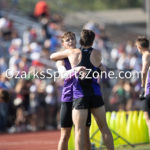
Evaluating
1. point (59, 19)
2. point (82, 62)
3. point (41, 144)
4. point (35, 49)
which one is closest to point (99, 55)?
point (82, 62)

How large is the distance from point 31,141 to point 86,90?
22.8 feet

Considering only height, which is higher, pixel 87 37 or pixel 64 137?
pixel 87 37

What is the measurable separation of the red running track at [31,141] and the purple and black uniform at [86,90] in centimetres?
438

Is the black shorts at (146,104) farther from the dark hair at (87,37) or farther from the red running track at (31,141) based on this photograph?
the red running track at (31,141)

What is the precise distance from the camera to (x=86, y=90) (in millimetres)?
8086

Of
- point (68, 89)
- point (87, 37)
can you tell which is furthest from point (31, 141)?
point (87, 37)

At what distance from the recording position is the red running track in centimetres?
1321

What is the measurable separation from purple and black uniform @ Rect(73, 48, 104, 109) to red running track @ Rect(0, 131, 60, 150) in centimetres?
438

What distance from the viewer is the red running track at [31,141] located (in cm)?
1321

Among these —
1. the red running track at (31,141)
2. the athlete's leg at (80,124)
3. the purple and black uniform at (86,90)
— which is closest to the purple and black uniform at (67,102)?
the purple and black uniform at (86,90)

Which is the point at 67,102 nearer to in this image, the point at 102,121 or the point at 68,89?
the point at 68,89

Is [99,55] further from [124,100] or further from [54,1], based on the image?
[54,1]

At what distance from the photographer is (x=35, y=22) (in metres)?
24.9

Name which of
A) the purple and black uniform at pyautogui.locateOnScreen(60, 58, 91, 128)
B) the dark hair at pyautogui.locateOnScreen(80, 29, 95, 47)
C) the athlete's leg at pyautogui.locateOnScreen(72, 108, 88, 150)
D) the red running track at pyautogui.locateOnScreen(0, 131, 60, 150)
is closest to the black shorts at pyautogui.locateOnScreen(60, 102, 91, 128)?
the purple and black uniform at pyautogui.locateOnScreen(60, 58, 91, 128)
